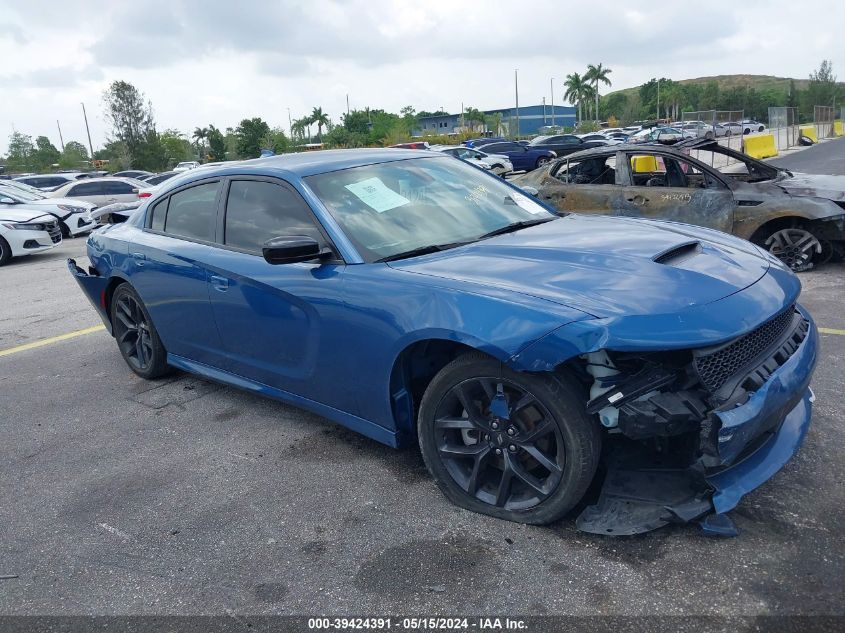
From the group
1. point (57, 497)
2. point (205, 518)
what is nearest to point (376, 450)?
point (205, 518)

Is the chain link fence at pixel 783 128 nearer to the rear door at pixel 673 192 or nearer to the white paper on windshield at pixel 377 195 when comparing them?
the rear door at pixel 673 192

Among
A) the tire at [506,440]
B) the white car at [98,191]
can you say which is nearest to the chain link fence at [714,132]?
the tire at [506,440]

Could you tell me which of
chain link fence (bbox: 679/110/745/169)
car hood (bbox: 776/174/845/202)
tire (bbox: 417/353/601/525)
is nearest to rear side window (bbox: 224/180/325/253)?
tire (bbox: 417/353/601/525)

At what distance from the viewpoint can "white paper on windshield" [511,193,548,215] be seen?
4219 millimetres

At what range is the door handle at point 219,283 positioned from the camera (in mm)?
3955

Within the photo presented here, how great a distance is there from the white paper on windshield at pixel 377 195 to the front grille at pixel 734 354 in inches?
69.9

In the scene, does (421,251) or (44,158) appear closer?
(421,251)

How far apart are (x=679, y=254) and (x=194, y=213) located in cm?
288

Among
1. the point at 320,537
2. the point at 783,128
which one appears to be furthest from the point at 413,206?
the point at 783,128

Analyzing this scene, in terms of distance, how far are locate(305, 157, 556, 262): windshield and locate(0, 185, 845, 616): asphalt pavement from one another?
1.14 m

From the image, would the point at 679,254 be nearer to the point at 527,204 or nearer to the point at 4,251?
the point at 527,204

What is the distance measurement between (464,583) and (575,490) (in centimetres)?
55

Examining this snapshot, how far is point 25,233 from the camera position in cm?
1259

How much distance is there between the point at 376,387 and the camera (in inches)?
129
